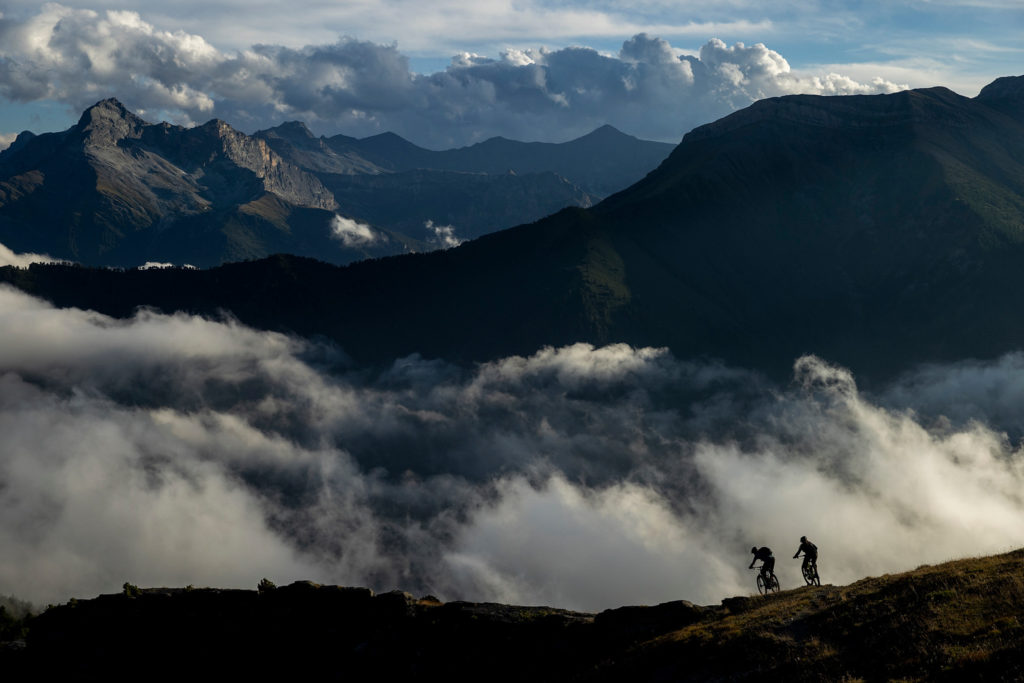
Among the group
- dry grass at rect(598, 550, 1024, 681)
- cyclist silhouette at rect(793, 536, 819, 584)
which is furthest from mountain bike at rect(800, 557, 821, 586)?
dry grass at rect(598, 550, 1024, 681)

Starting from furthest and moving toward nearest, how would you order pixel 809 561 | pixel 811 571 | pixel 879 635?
pixel 811 571 → pixel 809 561 → pixel 879 635

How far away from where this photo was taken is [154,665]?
64.8 m

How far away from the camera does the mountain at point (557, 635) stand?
42.8m

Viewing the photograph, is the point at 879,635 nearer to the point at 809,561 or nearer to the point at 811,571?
the point at 809,561

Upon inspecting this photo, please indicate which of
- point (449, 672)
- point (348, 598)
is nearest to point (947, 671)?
point (449, 672)

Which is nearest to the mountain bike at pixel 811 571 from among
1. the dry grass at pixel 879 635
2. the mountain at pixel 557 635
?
the mountain at pixel 557 635

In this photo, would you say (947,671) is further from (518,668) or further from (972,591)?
(518,668)

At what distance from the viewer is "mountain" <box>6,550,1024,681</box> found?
42.8m

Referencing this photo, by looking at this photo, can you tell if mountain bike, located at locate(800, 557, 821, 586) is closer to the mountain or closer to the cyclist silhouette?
the cyclist silhouette

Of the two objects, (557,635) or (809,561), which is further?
(809,561)

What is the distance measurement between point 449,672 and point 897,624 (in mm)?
31275

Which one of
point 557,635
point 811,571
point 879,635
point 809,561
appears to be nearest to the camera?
point 879,635

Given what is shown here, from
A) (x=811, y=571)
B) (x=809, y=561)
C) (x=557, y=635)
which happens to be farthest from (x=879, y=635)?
(x=557, y=635)

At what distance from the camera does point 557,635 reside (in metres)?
58.0
